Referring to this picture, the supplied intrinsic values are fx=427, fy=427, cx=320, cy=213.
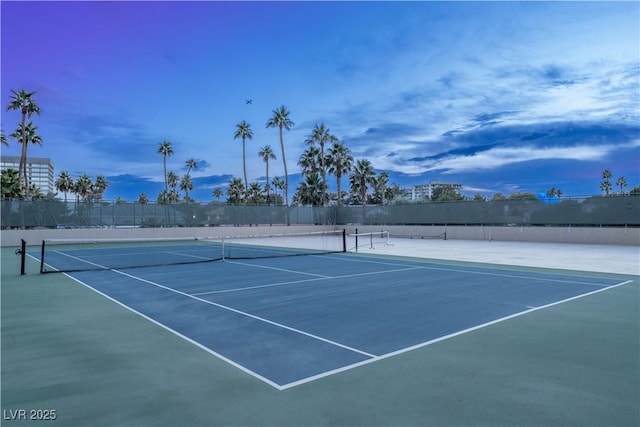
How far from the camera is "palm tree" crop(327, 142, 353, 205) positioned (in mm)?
55844

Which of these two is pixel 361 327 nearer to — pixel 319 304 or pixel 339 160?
pixel 319 304

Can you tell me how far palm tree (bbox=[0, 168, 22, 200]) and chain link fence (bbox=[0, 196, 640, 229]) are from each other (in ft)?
73.2

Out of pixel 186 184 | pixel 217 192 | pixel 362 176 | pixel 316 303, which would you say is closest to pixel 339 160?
pixel 362 176

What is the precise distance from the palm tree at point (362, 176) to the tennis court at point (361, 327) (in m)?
43.0

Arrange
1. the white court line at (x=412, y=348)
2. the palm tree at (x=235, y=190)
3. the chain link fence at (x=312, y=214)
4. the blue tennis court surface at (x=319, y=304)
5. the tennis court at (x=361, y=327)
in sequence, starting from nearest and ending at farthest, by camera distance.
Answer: the tennis court at (x=361, y=327) → the white court line at (x=412, y=348) → the blue tennis court surface at (x=319, y=304) → the chain link fence at (x=312, y=214) → the palm tree at (x=235, y=190)

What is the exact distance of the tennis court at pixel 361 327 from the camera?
3.82 metres

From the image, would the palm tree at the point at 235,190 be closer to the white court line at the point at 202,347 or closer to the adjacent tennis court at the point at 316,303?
the adjacent tennis court at the point at 316,303

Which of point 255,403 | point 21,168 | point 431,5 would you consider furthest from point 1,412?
point 21,168

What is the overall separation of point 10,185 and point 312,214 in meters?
32.3

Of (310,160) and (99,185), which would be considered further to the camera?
(99,185)

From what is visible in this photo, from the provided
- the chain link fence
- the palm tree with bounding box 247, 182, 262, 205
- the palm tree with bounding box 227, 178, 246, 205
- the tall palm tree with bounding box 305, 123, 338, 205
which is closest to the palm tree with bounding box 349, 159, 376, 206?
the tall palm tree with bounding box 305, 123, 338, 205

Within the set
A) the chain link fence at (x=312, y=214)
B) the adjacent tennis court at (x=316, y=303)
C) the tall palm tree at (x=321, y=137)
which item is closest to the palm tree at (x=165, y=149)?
the tall palm tree at (x=321, y=137)

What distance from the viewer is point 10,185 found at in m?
44.5

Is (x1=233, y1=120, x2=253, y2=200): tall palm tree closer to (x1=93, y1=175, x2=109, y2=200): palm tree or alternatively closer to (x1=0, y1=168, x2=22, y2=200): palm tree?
(x1=0, y1=168, x2=22, y2=200): palm tree
